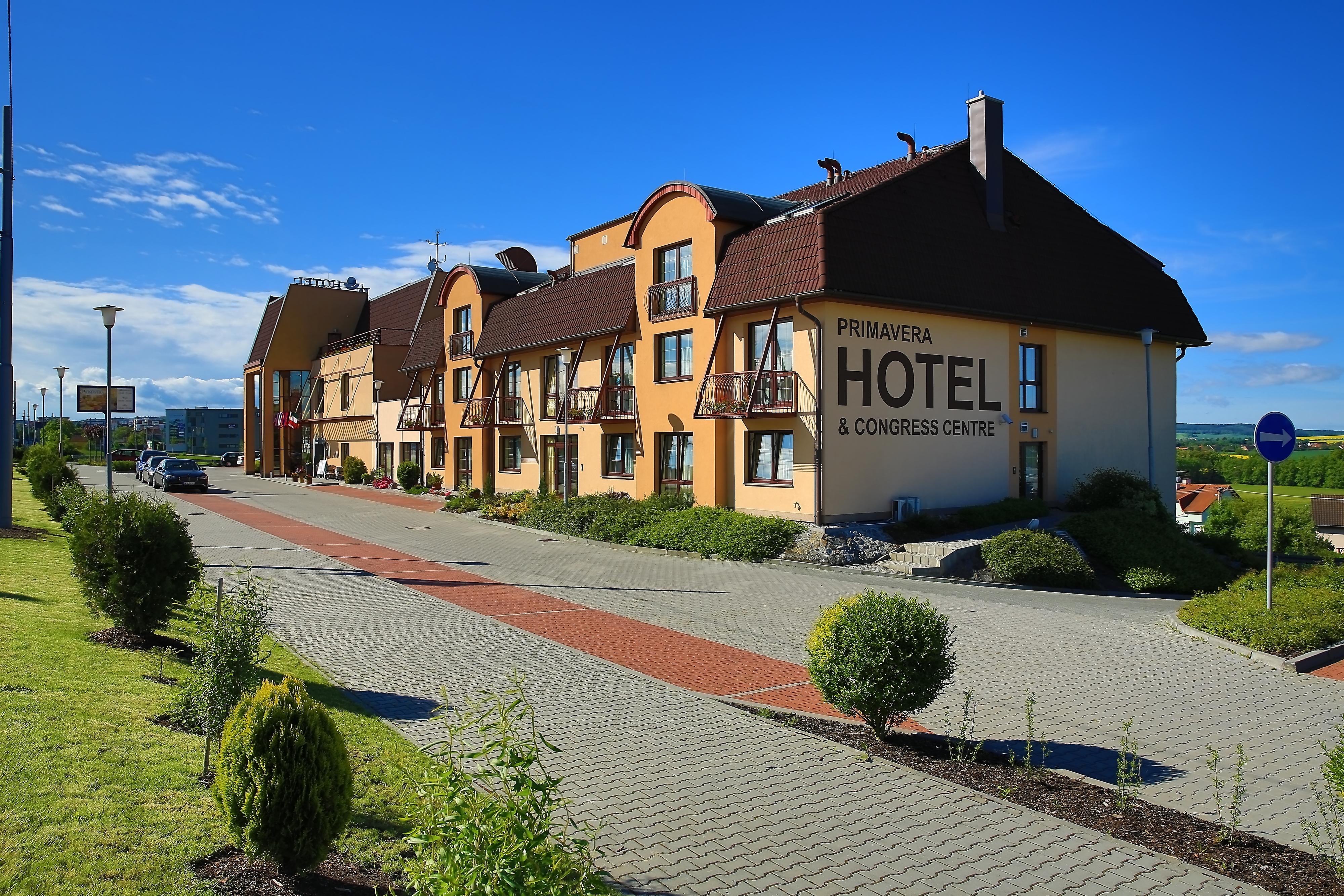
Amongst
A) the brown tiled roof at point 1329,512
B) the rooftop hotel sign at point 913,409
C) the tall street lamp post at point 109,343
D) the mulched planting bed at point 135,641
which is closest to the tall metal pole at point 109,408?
the tall street lamp post at point 109,343

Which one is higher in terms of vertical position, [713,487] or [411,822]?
[713,487]

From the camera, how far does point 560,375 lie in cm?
3036

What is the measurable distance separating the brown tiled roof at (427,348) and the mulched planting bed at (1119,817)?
33.8 m

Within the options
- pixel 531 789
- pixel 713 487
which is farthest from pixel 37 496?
pixel 531 789

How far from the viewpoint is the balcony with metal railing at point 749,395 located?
20.4 meters

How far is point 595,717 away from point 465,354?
29816 millimetres

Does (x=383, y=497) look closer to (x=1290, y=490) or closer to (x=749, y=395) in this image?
(x=749, y=395)

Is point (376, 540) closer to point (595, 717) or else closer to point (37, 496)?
point (37, 496)

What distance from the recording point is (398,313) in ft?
164

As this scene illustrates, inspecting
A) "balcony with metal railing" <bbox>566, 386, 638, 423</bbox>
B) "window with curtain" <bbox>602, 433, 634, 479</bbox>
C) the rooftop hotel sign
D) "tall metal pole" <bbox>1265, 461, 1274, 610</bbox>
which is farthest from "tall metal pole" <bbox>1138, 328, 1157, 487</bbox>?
"window with curtain" <bbox>602, 433, 634, 479</bbox>

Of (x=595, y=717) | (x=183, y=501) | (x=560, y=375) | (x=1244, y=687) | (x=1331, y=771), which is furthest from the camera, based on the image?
(x=183, y=501)

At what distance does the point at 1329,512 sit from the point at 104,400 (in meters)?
60.7

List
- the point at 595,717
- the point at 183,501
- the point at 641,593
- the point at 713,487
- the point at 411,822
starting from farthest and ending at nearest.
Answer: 1. the point at 183,501
2. the point at 713,487
3. the point at 641,593
4. the point at 595,717
5. the point at 411,822

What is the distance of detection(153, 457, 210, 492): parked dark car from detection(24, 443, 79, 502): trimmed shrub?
10.4m
